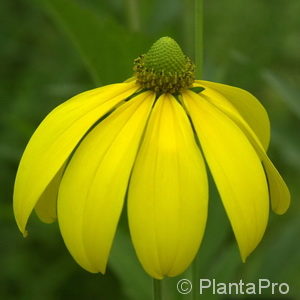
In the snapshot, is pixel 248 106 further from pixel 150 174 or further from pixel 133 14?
pixel 133 14

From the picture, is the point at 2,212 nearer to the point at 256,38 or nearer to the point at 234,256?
the point at 234,256

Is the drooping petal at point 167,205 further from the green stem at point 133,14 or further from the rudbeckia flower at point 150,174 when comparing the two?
the green stem at point 133,14

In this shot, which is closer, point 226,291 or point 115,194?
point 115,194

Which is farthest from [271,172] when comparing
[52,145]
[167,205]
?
[52,145]

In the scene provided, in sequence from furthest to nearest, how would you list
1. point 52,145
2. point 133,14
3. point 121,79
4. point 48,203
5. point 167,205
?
1. point 133,14
2. point 121,79
3. point 48,203
4. point 52,145
5. point 167,205

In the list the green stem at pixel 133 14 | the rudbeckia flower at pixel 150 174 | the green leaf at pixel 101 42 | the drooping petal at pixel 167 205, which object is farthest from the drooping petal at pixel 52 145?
the green stem at pixel 133 14

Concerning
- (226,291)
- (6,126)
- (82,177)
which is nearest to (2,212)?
(6,126)
